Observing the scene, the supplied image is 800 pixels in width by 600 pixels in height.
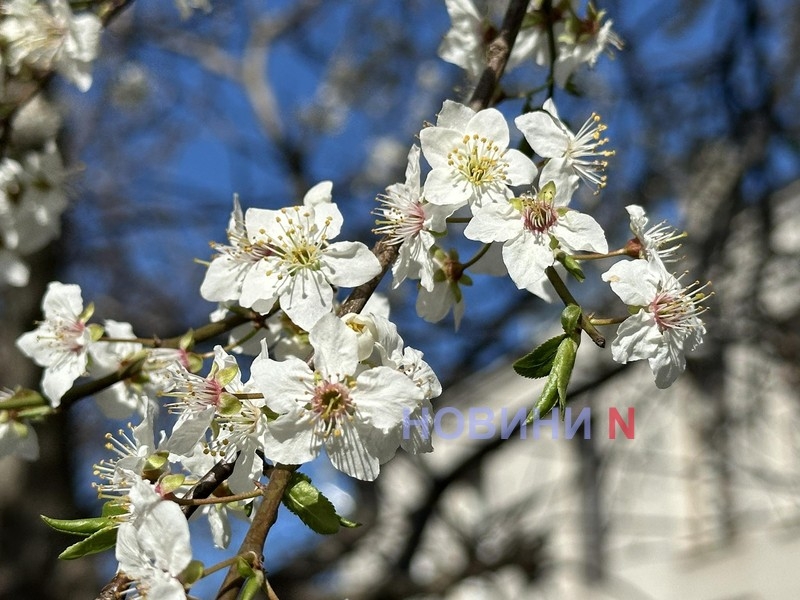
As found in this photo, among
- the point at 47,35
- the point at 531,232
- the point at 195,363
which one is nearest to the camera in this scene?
the point at 531,232

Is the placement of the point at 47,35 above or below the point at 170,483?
above

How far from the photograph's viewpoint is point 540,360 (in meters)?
1.04

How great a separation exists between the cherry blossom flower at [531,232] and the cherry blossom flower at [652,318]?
0.20 ft

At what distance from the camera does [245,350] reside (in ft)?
4.29

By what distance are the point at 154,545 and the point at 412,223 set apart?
0.51 m

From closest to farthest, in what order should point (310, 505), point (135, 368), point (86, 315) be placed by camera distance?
1. point (310, 505)
2. point (135, 368)
3. point (86, 315)

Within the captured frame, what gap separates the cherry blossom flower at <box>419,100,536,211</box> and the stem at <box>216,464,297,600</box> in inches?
15.1

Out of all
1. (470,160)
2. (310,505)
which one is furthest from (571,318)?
(310,505)

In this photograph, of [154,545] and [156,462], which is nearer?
[154,545]

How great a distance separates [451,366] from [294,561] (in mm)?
1142

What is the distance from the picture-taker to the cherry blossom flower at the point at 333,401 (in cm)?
100

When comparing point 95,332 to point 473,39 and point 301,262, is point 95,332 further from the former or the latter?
point 473,39

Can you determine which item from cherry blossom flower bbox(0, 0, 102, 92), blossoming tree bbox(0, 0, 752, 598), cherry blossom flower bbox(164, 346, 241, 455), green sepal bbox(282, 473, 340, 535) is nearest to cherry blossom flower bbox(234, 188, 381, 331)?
blossoming tree bbox(0, 0, 752, 598)

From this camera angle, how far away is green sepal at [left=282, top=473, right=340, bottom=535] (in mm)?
984
